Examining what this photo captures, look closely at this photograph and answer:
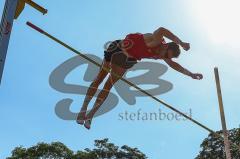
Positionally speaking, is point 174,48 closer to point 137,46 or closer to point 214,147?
point 137,46

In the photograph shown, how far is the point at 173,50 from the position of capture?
728 cm

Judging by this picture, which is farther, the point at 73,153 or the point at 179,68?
the point at 73,153

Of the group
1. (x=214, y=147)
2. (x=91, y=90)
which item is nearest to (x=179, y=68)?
(x=91, y=90)

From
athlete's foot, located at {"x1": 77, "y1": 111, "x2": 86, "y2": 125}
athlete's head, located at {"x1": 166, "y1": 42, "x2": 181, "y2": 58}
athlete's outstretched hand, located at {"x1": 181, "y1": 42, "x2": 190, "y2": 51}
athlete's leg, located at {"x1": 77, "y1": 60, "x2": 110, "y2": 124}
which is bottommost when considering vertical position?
athlete's foot, located at {"x1": 77, "y1": 111, "x2": 86, "y2": 125}

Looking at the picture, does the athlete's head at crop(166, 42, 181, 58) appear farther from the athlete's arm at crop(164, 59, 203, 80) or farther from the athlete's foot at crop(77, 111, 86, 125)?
the athlete's foot at crop(77, 111, 86, 125)

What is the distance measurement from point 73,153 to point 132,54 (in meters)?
39.6

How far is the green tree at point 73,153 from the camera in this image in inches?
1722

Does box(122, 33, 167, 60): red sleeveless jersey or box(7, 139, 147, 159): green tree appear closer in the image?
box(122, 33, 167, 60): red sleeveless jersey

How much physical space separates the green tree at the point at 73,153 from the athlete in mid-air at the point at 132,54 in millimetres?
36797

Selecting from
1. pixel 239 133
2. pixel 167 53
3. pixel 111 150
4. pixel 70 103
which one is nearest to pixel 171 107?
pixel 167 53

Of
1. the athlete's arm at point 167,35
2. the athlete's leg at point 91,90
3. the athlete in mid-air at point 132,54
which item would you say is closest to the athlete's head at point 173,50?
the athlete in mid-air at point 132,54

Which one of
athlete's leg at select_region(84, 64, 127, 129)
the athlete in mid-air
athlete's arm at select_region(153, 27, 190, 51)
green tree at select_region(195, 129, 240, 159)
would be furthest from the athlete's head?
green tree at select_region(195, 129, 240, 159)

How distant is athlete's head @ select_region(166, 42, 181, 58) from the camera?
23.7 ft

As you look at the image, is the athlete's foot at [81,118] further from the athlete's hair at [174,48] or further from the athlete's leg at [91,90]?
the athlete's hair at [174,48]
